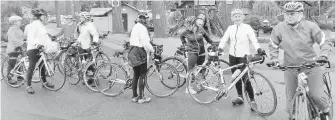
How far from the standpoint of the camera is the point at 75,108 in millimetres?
7066

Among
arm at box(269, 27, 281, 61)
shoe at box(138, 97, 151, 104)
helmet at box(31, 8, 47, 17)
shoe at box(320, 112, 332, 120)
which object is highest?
helmet at box(31, 8, 47, 17)

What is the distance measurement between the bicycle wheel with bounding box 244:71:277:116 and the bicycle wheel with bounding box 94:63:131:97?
2.67 metres

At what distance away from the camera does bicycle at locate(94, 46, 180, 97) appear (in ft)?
25.3

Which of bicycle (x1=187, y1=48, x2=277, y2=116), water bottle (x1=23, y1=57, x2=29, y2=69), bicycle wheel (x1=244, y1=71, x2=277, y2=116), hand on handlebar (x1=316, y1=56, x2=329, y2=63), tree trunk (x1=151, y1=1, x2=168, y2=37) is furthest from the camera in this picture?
tree trunk (x1=151, y1=1, x2=168, y2=37)

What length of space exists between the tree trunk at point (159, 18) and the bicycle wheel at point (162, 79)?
449 inches

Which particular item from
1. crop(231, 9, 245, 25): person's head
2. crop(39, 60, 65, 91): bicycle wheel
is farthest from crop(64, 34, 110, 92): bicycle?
crop(231, 9, 245, 25): person's head

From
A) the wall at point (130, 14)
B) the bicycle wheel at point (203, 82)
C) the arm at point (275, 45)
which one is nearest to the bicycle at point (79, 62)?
the bicycle wheel at point (203, 82)

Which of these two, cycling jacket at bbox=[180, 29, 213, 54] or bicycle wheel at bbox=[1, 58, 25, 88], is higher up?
cycling jacket at bbox=[180, 29, 213, 54]

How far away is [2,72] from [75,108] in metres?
3.66

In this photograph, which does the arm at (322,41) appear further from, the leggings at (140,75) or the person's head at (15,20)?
the person's head at (15,20)

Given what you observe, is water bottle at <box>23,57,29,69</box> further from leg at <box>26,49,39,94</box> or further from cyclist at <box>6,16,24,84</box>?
leg at <box>26,49,39,94</box>

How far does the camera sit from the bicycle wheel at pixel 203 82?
23.0ft

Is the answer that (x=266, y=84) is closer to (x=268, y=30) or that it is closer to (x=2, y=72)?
(x=2, y=72)

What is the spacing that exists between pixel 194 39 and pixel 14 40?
14.2 feet
